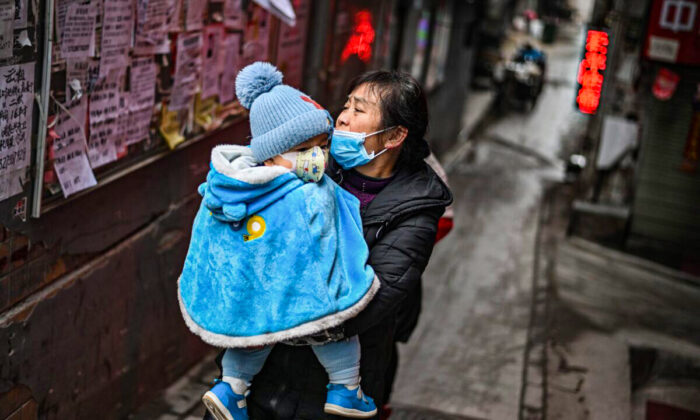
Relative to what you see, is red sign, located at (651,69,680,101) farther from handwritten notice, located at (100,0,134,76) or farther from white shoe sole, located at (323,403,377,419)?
white shoe sole, located at (323,403,377,419)

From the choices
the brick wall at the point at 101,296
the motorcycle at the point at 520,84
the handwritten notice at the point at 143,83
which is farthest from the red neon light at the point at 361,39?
the motorcycle at the point at 520,84

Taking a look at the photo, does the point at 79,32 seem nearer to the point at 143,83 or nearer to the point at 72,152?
the point at 72,152

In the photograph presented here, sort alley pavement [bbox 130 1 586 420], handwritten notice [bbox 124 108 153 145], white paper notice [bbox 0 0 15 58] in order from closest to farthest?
white paper notice [bbox 0 0 15 58] → handwritten notice [bbox 124 108 153 145] → alley pavement [bbox 130 1 586 420]

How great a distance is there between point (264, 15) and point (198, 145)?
1.34 meters

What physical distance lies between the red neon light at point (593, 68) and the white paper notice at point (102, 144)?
30.7ft

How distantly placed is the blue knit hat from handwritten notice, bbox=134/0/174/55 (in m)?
2.12

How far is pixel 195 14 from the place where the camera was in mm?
5199

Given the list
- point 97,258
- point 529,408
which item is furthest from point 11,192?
point 529,408

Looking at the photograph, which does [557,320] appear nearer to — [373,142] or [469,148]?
[373,142]

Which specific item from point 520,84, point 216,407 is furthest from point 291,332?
point 520,84

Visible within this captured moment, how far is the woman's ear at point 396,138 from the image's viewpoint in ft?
10.1

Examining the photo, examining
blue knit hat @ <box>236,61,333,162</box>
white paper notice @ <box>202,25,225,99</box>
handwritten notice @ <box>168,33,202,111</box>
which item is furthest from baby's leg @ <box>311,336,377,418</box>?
white paper notice @ <box>202,25,225,99</box>

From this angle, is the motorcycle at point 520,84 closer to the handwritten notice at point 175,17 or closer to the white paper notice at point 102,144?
the handwritten notice at point 175,17

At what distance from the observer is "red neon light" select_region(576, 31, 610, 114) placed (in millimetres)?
12438
